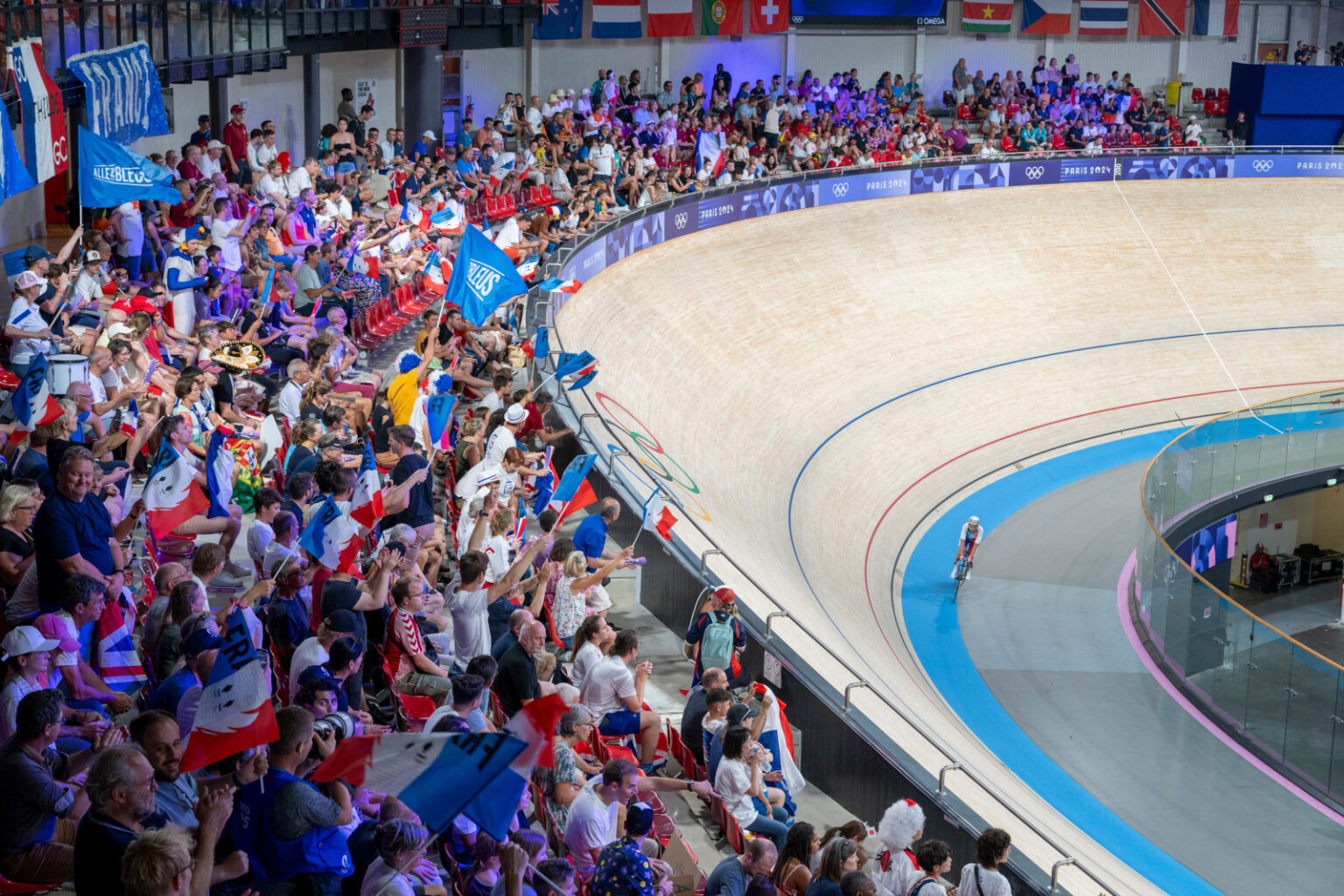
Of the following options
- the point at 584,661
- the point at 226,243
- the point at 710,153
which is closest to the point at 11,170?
the point at 226,243

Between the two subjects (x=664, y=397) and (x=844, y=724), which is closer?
(x=844, y=724)

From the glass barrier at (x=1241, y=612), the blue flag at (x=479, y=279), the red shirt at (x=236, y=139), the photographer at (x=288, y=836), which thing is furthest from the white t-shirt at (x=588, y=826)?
the red shirt at (x=236, y=139)

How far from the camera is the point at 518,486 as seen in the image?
8.50 m

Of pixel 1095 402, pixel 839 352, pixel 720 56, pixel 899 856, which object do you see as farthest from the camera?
pixel 720 56

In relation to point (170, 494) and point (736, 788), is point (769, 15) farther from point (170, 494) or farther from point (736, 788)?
point (736, 788)

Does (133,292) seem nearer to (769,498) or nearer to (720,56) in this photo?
(769,498)

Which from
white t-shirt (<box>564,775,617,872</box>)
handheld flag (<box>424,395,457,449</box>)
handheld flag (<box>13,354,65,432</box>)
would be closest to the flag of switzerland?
handheld flag (<box>424,395,457,449</box>)

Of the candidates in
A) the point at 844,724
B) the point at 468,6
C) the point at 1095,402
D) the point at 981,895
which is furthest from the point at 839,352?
the point at 981,895

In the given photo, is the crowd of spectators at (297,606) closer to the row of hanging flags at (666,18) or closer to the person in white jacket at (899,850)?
the person in white jacket at (899,850)

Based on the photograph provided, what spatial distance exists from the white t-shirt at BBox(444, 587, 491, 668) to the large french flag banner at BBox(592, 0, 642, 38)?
23.5 m

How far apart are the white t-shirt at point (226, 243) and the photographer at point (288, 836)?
8112mm

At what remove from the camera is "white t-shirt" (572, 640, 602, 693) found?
646cm

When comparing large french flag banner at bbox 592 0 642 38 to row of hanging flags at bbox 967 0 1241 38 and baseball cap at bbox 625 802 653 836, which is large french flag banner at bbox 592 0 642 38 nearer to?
row of hanging flags at bbox 967 0 1241 38

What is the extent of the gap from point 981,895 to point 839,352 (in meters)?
14.7
